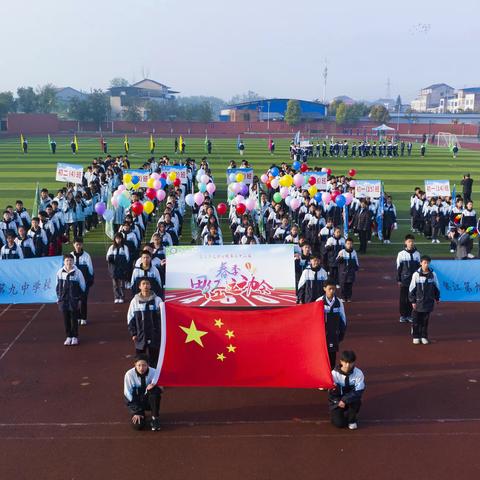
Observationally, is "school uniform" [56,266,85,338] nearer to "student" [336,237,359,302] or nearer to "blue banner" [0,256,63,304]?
"blue banner" [0,256,63,304]

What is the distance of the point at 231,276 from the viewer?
9.98m

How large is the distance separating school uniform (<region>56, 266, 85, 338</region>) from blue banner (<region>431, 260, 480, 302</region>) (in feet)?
19.1

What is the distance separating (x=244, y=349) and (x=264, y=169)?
29.3 m

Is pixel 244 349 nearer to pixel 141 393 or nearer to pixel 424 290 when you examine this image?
pixel 141 393

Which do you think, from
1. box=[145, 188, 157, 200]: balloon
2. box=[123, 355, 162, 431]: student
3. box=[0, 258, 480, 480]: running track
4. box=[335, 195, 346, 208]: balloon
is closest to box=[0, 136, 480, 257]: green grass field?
box=[335, 195, 346, 208]: balloon

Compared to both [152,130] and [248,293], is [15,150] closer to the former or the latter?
[152,130]

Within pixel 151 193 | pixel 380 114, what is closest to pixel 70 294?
pixel 151 193

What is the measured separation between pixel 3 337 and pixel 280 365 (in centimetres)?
488

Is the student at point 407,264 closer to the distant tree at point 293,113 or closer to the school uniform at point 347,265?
the school uniform at point 347,265

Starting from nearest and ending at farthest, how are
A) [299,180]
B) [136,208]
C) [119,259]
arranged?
[119,259] → [136,208] → [299,180]

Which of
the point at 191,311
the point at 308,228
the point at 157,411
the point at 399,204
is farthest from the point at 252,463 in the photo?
the point at 399,204

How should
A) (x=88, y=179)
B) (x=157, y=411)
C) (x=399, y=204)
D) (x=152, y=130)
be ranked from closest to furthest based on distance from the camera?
1. (x=157, y=411)
2. (x=88, y=179)
3. (x=399, y=204)
4. (x=152, y=130)

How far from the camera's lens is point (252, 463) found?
5949 millimetres

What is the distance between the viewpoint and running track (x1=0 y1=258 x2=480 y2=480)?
5.89 m
